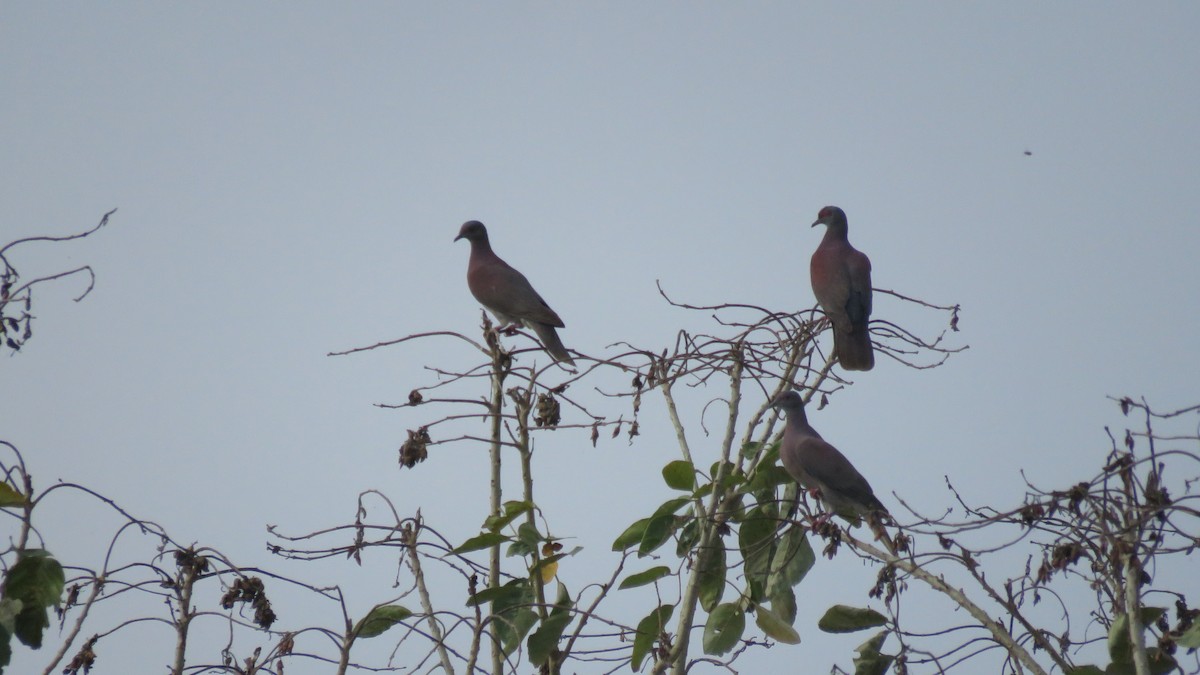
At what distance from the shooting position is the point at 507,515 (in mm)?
3531

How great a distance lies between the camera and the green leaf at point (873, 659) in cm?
374

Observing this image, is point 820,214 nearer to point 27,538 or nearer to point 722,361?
point 722,361

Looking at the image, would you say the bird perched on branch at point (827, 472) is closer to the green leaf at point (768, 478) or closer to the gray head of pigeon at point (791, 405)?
the gray head of pigeon at point (791, 405)

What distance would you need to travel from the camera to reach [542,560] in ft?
11.8

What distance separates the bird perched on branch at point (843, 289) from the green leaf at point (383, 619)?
2159mm

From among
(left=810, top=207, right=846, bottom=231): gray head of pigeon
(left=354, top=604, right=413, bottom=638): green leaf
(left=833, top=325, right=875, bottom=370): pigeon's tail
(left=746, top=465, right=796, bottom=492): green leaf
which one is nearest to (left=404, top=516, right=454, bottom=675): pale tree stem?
(left=354, top=604, right=413, bottom=638): green leaf

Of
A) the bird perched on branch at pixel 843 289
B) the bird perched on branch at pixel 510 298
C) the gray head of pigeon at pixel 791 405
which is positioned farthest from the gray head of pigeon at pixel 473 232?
the gray head of pigeon at pixel 791 405

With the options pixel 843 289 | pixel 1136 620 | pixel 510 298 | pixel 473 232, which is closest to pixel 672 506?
pixel 1136 620

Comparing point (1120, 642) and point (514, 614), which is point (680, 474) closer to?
point (514, 614)

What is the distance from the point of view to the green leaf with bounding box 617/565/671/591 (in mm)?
3629

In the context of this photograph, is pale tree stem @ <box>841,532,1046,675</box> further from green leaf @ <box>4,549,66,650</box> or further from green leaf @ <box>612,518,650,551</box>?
green leaf @ <box>4,549,66,650</box>

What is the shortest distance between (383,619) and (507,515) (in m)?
0.47

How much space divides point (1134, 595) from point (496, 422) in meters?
1.95

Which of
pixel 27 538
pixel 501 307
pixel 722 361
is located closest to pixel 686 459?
pixel 722 361
